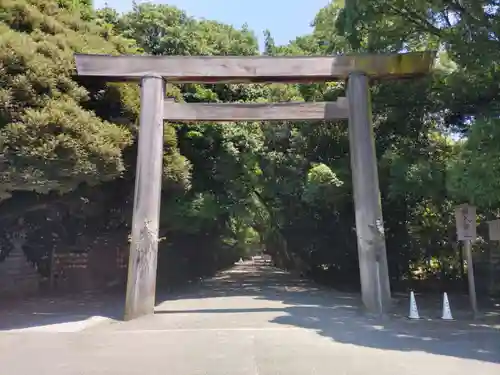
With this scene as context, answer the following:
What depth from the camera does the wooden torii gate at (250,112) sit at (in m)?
11.8

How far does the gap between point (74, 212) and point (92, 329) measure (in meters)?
5.83

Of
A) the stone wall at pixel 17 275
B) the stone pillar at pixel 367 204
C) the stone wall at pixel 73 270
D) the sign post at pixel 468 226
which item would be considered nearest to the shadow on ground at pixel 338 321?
the stone pillar at pixel 367 204

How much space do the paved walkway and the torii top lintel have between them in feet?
19.2

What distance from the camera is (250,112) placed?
521 inches

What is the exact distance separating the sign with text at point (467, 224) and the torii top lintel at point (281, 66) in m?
3.71

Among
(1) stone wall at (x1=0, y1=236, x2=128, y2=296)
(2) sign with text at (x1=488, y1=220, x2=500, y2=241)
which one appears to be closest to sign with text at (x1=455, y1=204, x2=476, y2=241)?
(2) sign with text at (x1=488, y1=220, x2=500, y2=241)

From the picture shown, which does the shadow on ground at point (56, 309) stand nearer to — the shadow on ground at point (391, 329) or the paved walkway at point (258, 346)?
the paved walkway at point (258, 346)

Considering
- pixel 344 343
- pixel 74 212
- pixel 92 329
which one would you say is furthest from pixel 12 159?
pixel 344 343

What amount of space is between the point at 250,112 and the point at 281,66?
4.62 ft

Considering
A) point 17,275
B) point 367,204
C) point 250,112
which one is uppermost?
point 250,112

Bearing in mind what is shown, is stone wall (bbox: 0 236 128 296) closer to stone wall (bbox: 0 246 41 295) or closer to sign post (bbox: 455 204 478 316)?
stone wall (bbox: 0 246 41 295)

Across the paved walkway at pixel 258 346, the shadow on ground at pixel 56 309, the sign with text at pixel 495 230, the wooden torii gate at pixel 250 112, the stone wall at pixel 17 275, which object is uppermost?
the wooden torii gate at pixel 250 112

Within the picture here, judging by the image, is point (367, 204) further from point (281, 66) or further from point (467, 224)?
point (281, 66)

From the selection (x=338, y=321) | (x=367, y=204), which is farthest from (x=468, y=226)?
(x=338, y=321)
